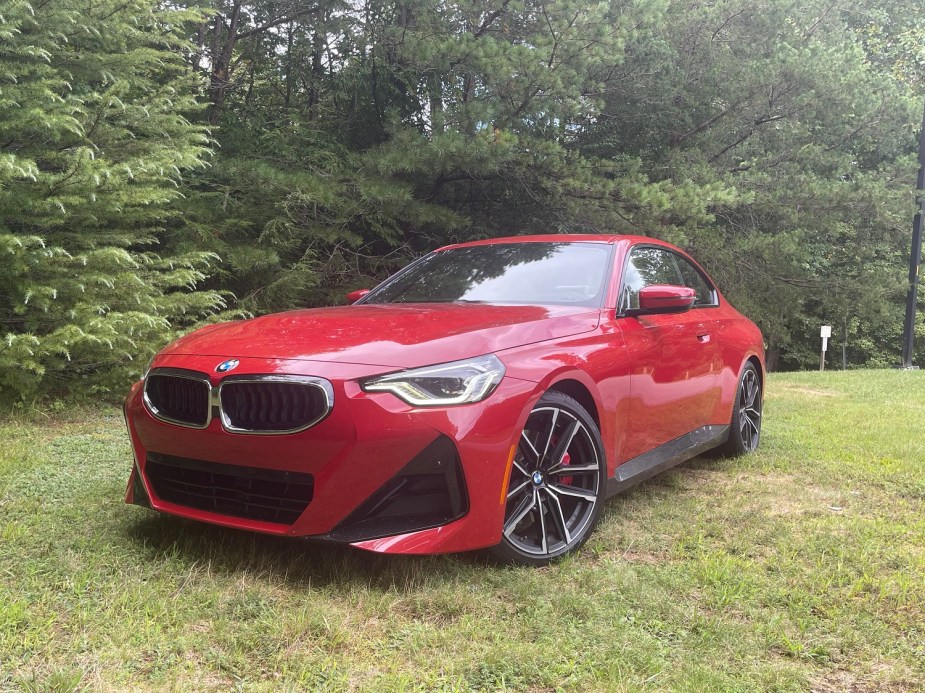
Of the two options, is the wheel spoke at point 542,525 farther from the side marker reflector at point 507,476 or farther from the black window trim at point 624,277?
the black window trim at point 624,277

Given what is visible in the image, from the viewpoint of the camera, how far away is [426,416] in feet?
8.34

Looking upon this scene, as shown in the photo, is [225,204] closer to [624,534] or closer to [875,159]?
[624,534]

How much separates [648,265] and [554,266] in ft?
2.29

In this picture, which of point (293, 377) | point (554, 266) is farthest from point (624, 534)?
point (293, 377)

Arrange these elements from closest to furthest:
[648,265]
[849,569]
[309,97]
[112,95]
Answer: [849,569]
[648,265]
[112,95]
[309,97]

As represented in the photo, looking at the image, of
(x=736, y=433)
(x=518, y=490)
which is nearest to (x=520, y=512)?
(x=518, y=490)

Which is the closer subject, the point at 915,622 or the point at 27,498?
the point at 915,622

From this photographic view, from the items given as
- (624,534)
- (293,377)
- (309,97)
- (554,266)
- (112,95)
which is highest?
(309,97)

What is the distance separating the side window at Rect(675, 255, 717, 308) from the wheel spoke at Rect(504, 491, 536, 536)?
2.29 m

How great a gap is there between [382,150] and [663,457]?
681cm

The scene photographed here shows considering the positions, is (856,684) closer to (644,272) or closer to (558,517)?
(558,517)

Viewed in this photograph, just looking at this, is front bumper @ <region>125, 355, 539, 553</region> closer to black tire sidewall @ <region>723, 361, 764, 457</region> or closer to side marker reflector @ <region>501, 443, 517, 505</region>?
side marker reflector @ <region>501, 443, 517, 505</region>

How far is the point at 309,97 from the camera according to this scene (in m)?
11.7

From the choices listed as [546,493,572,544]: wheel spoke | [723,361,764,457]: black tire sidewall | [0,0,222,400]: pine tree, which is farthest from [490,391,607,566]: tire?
[0,0,222,400]: pine tree
